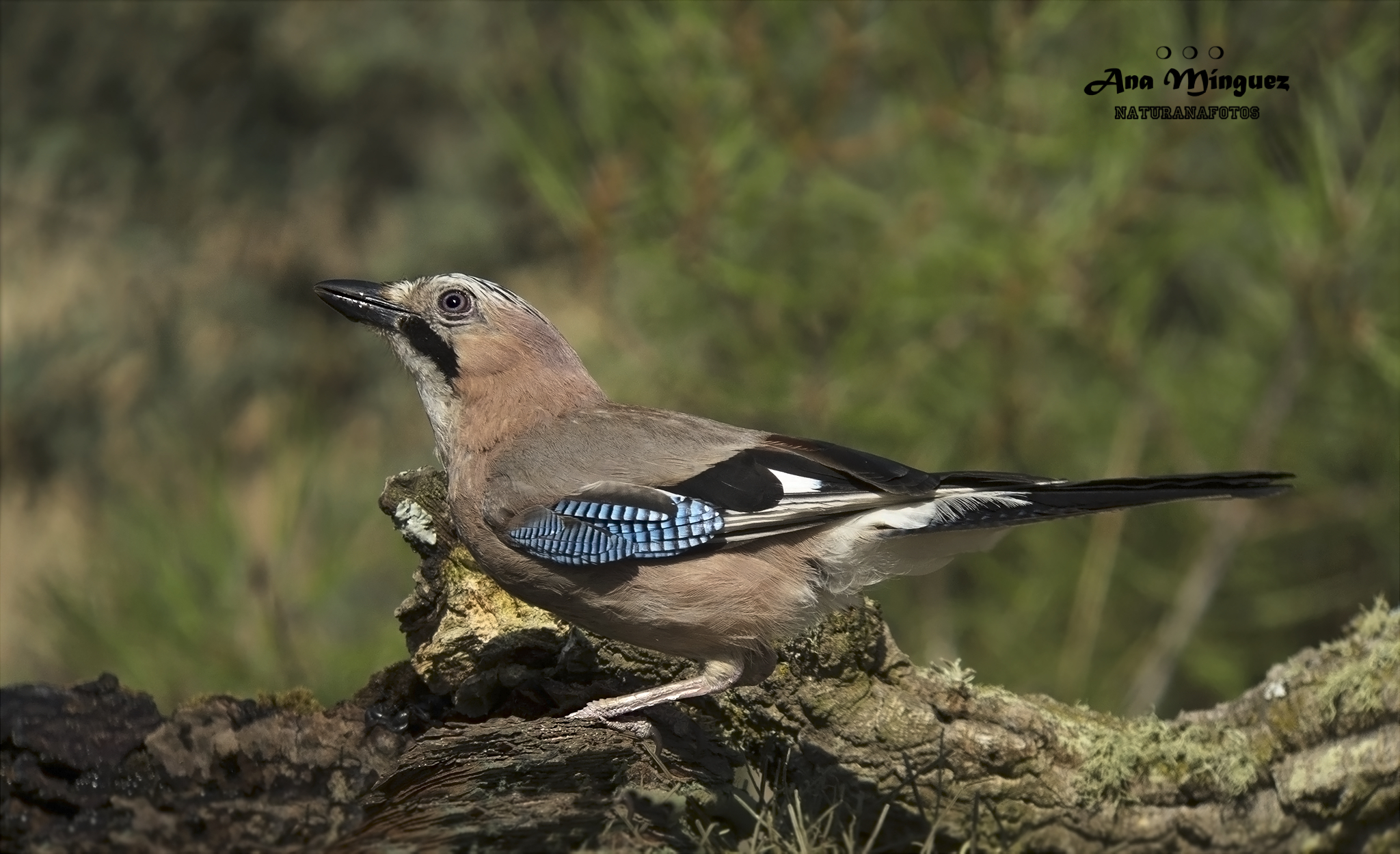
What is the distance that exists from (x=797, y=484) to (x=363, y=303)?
173cm

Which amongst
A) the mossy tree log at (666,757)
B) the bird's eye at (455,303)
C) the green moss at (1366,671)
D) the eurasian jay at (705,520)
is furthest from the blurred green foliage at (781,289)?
the green moss at (1366,671)

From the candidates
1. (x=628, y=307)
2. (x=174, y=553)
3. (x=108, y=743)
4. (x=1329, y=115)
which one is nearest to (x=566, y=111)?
(x=628, y=307)

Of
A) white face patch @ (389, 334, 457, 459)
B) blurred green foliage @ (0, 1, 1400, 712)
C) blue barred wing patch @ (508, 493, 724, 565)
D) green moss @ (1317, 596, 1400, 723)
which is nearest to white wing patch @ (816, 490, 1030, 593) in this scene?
blue barred wing patch @ (508, 493, 724, 565)

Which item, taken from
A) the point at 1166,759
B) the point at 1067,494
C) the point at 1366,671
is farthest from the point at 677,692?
the point at 1366,671

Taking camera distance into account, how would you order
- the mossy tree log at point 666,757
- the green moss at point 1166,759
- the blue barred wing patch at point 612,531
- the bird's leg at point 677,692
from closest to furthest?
the mossy tree log at point 666,757
the green moss at point 1166,759
the bird's leg at point 677,692
the blue barred wing patch at point 612,531

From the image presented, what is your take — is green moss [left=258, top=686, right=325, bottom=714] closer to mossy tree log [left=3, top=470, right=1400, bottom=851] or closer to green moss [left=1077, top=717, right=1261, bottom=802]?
mossy tree log [left=3, top=470, right=1400, bottom=851]

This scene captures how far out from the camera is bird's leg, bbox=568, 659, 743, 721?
4062 mm

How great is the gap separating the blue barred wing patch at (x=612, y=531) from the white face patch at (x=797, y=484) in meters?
0.21

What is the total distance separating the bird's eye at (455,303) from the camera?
5.09 metres

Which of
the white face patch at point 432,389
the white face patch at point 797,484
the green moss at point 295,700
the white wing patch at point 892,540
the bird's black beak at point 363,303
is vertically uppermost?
the bird's black beak at point 363,303

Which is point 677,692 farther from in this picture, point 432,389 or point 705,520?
point 432,389

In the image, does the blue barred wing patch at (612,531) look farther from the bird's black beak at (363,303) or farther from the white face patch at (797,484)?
the bird's black beak at (363,303)

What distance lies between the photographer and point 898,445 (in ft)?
24.4

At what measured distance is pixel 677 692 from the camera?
4203 mm
